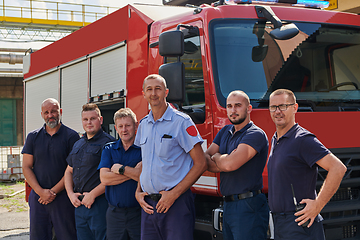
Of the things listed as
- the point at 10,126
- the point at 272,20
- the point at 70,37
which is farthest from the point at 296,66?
the point at 10,126

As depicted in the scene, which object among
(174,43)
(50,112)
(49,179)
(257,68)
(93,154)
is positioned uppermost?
(174,43)

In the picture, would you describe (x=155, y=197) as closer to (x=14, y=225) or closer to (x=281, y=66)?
(x=281, y=66)

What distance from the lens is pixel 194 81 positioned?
394cm

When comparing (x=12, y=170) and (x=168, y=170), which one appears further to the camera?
(x=12, y=170)

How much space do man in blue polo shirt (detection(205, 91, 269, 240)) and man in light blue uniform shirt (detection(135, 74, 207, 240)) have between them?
0.22 meters

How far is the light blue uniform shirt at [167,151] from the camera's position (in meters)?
3.24

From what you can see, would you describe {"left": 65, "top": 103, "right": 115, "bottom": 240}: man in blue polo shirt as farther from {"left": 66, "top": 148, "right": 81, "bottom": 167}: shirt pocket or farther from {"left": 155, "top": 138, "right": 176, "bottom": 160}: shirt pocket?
{"left": 155, "top": 138, "right": 176, "bottom": 160}: shirt pocket

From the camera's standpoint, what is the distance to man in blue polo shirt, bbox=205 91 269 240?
3.14 meters

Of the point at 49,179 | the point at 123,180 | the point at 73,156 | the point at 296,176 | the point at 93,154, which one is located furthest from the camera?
the point at 49,179

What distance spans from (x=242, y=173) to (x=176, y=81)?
1018 mm

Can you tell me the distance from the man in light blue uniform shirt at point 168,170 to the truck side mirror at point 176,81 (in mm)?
319

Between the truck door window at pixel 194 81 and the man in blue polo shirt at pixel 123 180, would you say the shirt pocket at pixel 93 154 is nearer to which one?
the man in blue polo shirt at pixel 123 180

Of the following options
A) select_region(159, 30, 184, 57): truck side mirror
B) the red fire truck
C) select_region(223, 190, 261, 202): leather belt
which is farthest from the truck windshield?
select_region(223, 190, 261, 202): leather belt

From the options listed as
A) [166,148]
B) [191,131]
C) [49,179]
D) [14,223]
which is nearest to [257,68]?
[191,131]
